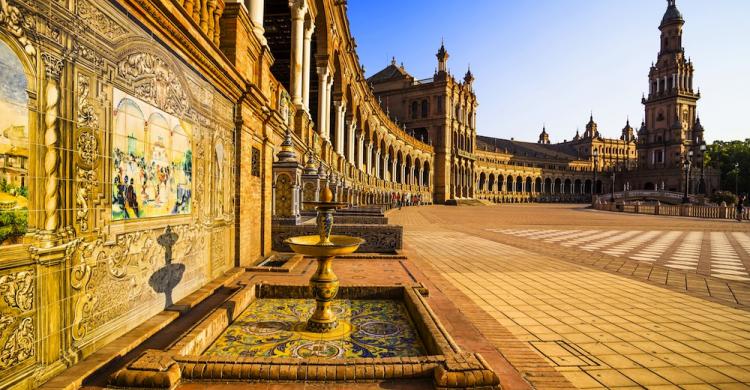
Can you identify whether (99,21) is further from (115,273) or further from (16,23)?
(115,273)

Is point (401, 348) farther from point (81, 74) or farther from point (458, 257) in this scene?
point (458, 257)

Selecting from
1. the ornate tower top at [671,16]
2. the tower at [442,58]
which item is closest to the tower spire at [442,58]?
the tower at [442,58]

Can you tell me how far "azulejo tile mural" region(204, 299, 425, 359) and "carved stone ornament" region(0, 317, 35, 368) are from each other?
1348 millimetres

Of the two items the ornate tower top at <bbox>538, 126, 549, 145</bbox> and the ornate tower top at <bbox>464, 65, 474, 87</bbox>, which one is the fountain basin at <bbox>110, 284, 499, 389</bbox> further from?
the ornate tower top at <bbox>538, 126, 549, 145</bbox>

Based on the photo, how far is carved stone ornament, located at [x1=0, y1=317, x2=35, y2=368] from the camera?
2.17 m

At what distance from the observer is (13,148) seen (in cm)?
218

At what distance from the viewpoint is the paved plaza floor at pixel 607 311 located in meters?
3.23

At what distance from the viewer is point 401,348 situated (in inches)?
142

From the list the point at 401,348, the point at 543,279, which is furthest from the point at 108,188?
the point at 543,279

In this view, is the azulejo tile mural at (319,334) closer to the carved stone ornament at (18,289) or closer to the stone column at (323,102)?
the carved stone ornament at (18,289)

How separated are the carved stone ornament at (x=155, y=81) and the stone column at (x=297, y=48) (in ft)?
33.3

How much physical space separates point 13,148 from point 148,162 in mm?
1488

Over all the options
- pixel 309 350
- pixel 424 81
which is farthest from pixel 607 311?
pixel 424 81

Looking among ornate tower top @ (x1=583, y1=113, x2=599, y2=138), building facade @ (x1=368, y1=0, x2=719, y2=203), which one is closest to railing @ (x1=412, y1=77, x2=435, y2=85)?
building facade @ (x1=368, y1=0, x2=719, y2=203)
